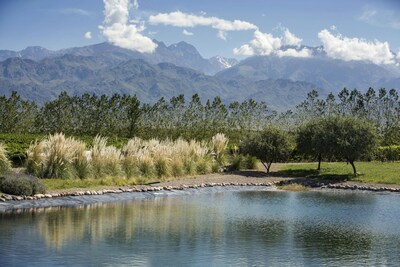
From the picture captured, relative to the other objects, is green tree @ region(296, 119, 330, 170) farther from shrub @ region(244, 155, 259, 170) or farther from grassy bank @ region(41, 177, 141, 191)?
grassy bank @ region(41, 177, 141, 191)

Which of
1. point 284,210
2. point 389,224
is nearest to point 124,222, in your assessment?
point 284,210

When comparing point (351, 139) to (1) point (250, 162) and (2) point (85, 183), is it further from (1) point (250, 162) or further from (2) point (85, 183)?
(2) point (85, 183)

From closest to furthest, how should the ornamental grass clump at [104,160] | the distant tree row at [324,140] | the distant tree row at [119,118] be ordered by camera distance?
1. the ornamental grass clump at [104,160]
2. the distant tree row at [324,140]
3. the distant tree row at [119,118]

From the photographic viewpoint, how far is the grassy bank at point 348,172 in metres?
26.4

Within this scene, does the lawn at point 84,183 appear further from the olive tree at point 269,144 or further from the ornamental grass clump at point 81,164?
the olive tree at point 269,144

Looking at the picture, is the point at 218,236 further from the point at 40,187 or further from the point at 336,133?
the point at 336,133

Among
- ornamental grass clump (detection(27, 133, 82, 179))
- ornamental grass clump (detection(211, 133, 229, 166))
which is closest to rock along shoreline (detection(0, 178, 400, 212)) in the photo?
ornamental grass clump (detection(27, 133, 82, 179))

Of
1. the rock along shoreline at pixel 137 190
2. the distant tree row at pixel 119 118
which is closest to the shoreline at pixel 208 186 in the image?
the rock along shoreline at pixel 137 190

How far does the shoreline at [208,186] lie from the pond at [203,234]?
1.09m

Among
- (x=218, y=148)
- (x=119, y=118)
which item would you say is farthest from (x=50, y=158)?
(x=119, y=118)

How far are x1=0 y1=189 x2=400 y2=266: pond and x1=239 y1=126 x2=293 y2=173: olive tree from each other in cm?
848

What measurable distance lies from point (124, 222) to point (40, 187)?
15.0ft

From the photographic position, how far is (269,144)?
95.0 ft

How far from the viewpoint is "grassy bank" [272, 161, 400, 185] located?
26.4m
